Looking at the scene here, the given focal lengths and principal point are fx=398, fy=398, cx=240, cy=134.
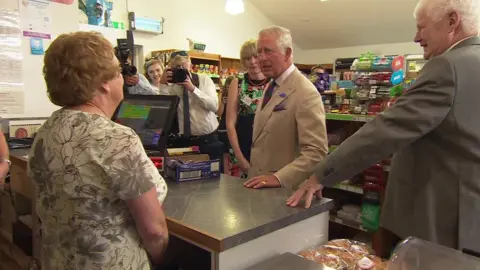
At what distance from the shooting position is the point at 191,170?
1.74 metres

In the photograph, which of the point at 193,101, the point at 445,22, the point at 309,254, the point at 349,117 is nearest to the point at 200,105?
the point at 193,101

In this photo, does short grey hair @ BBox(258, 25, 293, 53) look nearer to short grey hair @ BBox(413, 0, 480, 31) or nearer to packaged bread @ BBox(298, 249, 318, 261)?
short grey hair @ BBox(413, 0, 480, 31)

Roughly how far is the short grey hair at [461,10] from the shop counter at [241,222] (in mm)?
741

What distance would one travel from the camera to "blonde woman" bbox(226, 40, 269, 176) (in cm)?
270

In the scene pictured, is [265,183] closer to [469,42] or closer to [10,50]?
[469,42]

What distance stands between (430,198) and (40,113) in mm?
2770

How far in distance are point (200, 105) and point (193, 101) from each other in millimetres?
63

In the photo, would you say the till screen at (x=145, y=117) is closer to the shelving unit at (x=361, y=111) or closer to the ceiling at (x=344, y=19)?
the shelving unit at (x=361, y=111)

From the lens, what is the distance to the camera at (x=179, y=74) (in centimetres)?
297

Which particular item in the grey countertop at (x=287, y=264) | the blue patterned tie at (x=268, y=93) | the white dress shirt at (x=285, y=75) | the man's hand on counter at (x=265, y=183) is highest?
the white dress shirt at (x=285, y=75)

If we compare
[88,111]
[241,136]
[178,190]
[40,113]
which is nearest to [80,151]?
[88,111]

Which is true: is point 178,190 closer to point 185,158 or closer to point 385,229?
point 185,158

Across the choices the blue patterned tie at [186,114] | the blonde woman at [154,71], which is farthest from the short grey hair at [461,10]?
the blonde woman at [154,71]

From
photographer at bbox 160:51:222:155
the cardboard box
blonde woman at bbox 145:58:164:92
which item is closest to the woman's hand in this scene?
photographer at bbox 160:51:222:155
